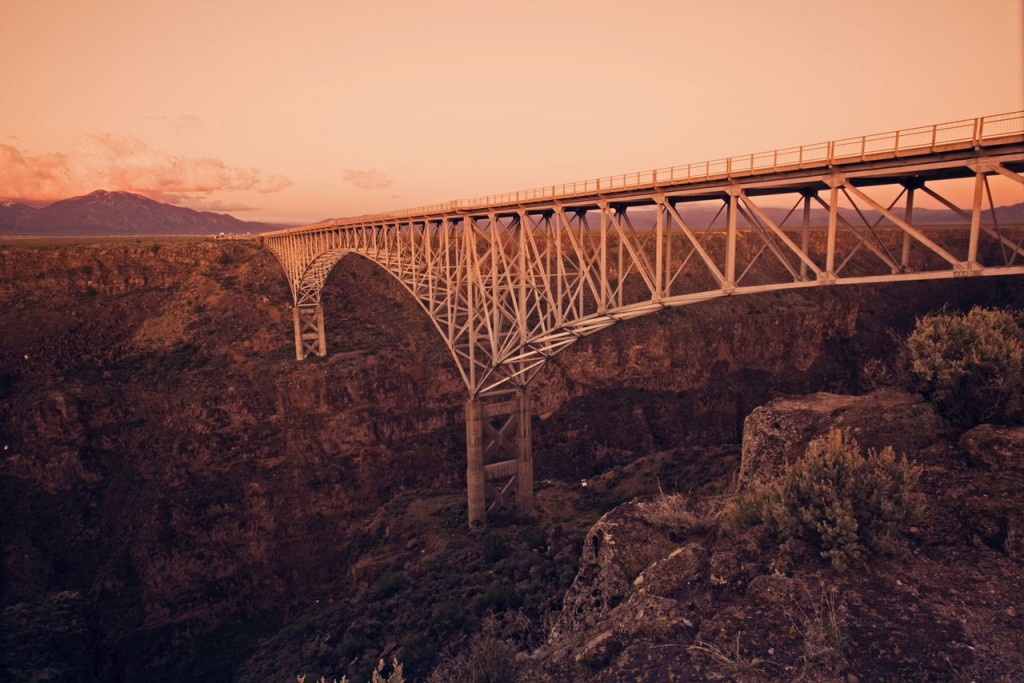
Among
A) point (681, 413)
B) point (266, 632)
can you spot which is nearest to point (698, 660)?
point (266, 632)

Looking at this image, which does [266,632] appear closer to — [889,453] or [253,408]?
[253,408]

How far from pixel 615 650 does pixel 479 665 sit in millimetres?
3131

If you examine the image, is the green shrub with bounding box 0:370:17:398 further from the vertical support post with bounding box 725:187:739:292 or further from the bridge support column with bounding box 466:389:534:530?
the vertical support post with bounding box 725:187:739:292

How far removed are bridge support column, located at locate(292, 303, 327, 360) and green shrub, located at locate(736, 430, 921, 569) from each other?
3727 cm

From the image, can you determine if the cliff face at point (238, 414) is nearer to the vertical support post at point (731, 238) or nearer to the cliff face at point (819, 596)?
the cliff face at point (819, 596)

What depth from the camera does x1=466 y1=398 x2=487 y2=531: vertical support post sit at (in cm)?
2458


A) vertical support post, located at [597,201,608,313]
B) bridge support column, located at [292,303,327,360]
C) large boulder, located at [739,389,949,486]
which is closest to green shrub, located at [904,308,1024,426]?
large boulder, located at [739,389,949,486]

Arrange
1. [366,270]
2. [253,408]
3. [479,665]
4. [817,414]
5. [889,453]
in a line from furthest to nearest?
[366,270] < [253,408] < [817,414] < [479,665] < [889,453]

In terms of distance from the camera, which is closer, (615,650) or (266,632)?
(615,650)

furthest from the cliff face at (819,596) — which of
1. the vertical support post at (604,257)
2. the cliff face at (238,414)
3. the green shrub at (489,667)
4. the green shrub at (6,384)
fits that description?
the green shrub at (6,384)

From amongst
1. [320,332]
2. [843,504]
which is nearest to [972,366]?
[843,504]

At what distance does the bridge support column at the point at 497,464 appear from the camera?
81.1ft

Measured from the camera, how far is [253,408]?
37.2 metres

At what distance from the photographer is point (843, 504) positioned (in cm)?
902
